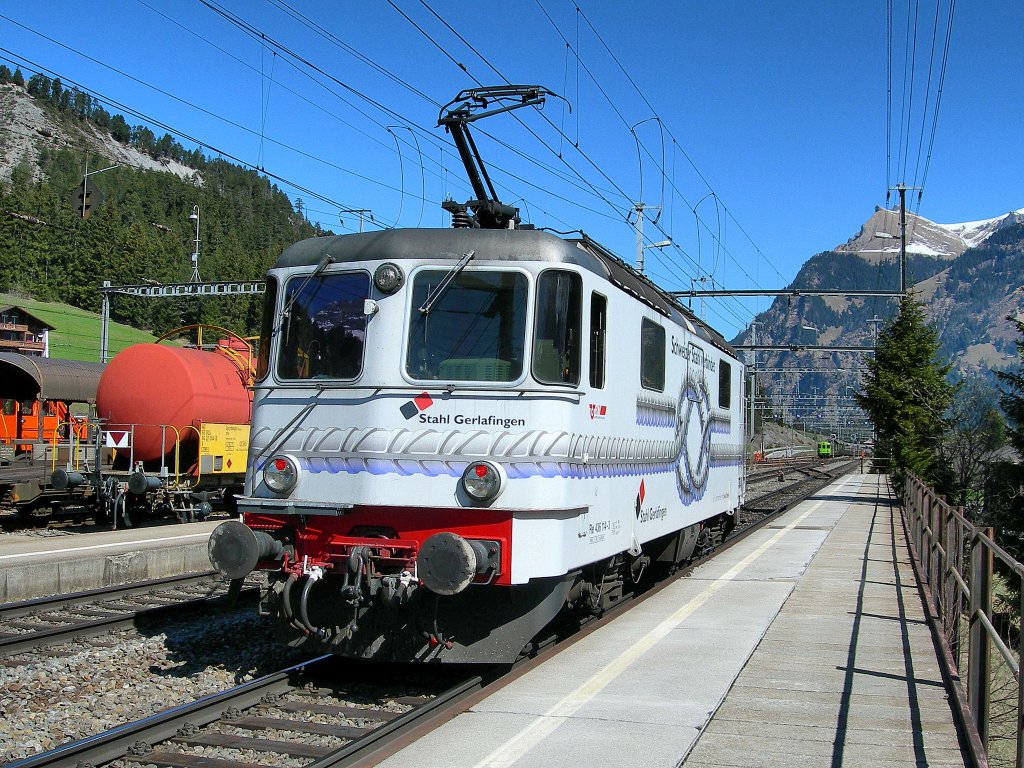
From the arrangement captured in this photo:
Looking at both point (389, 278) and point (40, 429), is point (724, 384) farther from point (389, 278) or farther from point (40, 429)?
point (40, 429)

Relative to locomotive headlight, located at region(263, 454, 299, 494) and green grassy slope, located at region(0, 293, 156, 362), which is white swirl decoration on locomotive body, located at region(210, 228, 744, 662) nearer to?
locomotive headlight, located at region(263, 454, 299, 494)

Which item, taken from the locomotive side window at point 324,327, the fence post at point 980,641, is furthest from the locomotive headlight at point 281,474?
the fence post at point 980,641

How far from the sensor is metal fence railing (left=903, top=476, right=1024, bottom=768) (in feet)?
18.4

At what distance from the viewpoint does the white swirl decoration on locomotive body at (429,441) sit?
6.74 m

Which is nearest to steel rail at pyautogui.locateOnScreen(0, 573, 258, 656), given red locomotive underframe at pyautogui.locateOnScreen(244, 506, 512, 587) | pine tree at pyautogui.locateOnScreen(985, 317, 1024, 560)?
red locomotive underframe at pyautogui.locateOnScreen(244, 506, 512, 587)

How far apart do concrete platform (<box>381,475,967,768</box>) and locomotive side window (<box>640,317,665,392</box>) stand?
7.87 ft

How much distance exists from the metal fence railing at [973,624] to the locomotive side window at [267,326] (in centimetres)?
537

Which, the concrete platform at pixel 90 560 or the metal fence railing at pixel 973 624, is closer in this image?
the metal fence railing at pixel 973 624

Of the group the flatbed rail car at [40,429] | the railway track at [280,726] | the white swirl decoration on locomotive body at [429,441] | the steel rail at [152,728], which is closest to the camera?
the steel rail at [152,728]

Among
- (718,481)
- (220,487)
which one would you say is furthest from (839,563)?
(220,487)

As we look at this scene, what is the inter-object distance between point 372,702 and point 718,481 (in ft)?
28.2

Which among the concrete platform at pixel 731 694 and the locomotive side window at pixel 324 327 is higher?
the locomotive side window at pixel 324 327

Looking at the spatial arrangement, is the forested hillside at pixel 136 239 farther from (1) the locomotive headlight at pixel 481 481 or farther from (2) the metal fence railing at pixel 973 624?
(1) the locomotive headlight at pixel 481 481

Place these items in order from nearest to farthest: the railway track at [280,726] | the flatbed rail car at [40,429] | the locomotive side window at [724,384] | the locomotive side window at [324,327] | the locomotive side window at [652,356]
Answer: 1. the railway track at [280,726]
2. the locomotive side window at [324,327]
3. the locomotive side window at [652,356]
4. the locomotive side window at [724,384]
5. the flatbed rail car at [40,429]
